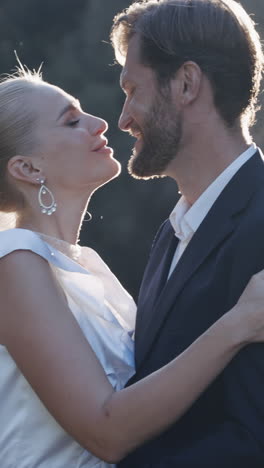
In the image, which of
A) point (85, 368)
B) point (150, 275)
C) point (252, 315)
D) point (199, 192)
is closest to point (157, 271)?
point (150, 275)

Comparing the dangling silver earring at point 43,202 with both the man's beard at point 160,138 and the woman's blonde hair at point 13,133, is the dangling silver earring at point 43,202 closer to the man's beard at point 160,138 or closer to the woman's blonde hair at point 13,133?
the woman's blonde hair at point 13,133

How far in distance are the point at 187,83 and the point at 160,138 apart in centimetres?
18

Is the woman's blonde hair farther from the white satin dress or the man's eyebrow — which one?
the white satin dress

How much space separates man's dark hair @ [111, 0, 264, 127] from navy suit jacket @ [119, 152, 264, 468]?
0.98 ft

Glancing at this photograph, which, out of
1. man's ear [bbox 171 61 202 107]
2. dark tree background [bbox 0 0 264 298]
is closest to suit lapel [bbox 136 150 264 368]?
man's ear [bbox 171 61 202 107]

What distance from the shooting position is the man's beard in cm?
239

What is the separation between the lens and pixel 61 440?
81.8 inches

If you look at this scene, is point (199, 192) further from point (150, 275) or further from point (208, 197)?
point (150, 275)

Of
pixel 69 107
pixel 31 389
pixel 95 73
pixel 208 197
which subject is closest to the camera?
pixel 31 389

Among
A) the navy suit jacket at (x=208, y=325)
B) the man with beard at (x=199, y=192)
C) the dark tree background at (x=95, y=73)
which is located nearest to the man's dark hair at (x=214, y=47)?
the man with beard at (x=199, y=192)

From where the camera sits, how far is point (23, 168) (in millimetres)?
2338

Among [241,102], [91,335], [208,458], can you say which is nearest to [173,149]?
[241,102]

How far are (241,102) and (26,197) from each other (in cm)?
69

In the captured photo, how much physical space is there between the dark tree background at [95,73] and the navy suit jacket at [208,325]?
4.24 m
